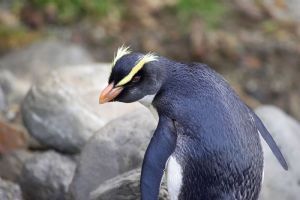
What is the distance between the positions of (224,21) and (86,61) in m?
1.54

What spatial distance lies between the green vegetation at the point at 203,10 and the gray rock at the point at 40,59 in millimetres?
1067

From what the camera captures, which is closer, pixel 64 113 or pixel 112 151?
pixel 112 151

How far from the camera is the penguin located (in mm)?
3898

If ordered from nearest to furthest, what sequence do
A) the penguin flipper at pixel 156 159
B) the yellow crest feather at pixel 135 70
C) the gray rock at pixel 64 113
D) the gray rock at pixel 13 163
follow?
the penguin flipper at pixel 156 159, the yellow crest feather at pixel 135 70, the gray rock at pixel 64 113, the gray rock at pixel 13 163

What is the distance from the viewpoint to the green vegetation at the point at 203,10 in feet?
25.4

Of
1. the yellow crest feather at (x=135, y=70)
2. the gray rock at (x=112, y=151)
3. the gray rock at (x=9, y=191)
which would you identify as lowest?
the gray rock at (x=9, y=191)

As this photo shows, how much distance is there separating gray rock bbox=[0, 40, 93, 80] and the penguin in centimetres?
299

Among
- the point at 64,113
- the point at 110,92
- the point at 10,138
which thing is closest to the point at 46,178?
the point at 64,113

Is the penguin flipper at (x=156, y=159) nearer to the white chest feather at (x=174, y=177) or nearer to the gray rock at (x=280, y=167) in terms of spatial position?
the white chest feather at (x=174, y=177)

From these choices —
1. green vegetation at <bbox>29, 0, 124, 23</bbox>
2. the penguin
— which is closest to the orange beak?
the penguin

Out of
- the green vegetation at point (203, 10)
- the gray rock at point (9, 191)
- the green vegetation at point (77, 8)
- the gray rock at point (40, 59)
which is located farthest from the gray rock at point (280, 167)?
the green vegetation at point (77, 8)

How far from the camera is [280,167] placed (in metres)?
4.93

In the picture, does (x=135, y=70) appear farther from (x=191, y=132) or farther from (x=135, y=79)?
(x=191, y=132)

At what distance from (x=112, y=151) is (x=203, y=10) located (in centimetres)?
327
